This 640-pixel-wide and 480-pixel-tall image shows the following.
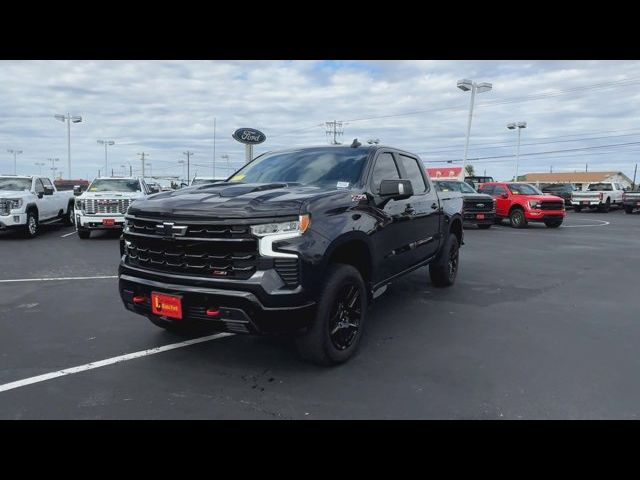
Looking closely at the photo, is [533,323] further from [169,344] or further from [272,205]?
[169,344]

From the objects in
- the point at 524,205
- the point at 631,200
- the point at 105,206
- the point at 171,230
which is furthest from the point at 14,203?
the point at 631,200

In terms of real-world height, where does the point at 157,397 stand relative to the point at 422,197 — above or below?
below

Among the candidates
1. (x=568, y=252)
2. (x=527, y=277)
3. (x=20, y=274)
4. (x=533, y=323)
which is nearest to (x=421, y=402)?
(x=533, y=323)

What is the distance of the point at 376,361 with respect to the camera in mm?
4168

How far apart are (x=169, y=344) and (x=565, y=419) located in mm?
3364

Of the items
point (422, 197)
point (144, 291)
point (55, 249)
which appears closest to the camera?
point (144, 291)

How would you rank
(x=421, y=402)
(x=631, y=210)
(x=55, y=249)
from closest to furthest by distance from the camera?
(x=421, y=402) → (x=55, y=249) → (x=631, y=210)

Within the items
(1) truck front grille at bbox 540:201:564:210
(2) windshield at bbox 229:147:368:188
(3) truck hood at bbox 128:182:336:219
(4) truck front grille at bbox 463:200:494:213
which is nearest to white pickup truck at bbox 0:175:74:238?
(2) windshield at bbox 229:147:368:188

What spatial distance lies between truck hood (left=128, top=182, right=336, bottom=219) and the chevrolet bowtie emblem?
9 cm

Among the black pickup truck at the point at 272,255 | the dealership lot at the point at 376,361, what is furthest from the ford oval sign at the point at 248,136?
the black pickup truck at the point at 272,255

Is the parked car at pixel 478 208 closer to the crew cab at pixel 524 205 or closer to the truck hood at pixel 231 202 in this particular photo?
the crew cab at pixel 524 205

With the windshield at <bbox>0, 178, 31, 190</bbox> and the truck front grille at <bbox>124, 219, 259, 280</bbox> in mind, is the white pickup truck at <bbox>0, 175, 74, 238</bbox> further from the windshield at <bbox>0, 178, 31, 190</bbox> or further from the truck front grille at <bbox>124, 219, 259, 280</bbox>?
the truck front grille at <bbox>124, 219, 259, 280</bbox>

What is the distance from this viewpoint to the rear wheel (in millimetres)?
18406

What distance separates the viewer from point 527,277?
8.14 metres
